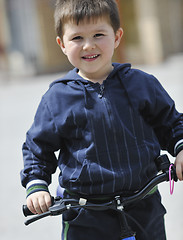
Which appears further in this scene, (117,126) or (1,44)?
(1,44)

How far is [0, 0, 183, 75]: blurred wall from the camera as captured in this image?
63.8 ft

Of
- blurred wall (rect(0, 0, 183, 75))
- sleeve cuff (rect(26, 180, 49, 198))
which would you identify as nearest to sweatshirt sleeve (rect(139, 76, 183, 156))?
sleeve cuff (rect(26, 180, 49, 198))

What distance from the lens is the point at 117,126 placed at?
89.4 inches

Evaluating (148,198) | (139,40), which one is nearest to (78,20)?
(148,198)

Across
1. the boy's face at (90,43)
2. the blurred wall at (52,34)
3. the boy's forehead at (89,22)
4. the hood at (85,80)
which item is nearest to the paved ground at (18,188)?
the hood at (85,80)

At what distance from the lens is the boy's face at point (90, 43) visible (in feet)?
7.35

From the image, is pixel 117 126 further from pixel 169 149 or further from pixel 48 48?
pixel 48 48

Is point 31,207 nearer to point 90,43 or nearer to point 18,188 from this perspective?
point 90,43

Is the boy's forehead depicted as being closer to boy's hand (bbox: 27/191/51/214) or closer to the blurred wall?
boy's hand (bbox: 27/191/51/214)

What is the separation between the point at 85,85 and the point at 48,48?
61.8ft

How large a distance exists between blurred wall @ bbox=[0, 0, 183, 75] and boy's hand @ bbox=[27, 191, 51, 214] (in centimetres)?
1740

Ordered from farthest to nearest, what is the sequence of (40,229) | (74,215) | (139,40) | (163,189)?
1. (139,40)
2. (163,189)
3. (40,229)
4. (74,215)

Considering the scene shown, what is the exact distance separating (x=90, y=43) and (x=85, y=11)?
0.15 metres

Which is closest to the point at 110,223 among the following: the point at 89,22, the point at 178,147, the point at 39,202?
the point at 39,202
